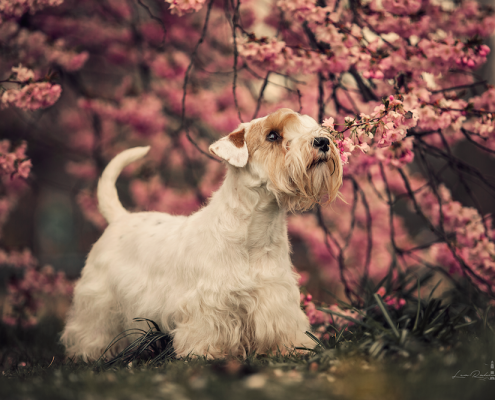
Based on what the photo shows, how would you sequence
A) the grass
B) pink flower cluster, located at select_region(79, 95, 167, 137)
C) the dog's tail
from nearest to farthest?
1. the grass
2. the dog's tail
3. pink flower cluster, located at select_region(79, 95, 167, 137)

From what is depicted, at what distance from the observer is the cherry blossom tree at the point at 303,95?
3.25 metres

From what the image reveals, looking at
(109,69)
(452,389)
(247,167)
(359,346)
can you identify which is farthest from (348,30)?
(109,69)

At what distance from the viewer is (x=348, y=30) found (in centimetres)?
333

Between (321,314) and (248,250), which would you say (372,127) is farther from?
(321,314)

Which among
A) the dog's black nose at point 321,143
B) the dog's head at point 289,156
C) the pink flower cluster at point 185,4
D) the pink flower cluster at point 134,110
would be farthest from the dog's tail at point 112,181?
the pink flower cluster at point 134,110

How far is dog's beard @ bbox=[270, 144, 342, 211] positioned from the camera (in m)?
2.37

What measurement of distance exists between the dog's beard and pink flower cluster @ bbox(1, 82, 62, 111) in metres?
2.16

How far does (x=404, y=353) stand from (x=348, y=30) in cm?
245

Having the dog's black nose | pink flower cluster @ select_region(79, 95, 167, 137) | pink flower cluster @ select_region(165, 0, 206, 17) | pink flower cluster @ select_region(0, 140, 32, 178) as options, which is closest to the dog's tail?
pink flower cluster @ select_region(0, 140, 32, 178)

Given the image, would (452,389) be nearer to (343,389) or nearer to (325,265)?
(343,389)

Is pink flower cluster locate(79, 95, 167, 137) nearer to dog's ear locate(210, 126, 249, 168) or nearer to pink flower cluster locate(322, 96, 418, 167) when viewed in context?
dog's ear locate(210, 126, 249, 168)
